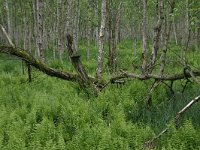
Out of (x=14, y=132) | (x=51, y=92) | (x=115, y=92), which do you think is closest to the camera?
(x=14, y=132)

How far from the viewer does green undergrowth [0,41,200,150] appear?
6.02m

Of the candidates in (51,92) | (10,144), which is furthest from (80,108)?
(51,92)

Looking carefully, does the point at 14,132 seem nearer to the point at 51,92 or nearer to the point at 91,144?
the point at 91,144

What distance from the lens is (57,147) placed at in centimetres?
580

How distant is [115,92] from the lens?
384 inches

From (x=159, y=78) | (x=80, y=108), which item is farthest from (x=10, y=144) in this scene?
(x=159, y=78)

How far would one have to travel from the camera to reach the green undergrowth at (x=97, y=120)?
6020 millimetres

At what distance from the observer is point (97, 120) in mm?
7277

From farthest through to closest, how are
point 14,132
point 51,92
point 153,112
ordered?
1. point 51,92
2. point 153,112
3. point 14,132

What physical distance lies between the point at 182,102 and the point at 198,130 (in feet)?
5.59

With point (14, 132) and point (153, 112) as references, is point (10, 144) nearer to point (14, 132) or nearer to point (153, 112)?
point (14, 132)

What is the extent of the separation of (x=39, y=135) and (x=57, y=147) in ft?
2.30

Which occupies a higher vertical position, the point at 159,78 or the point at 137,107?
the point at 159,78

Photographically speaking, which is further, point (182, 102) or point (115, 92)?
point (115, 92)
